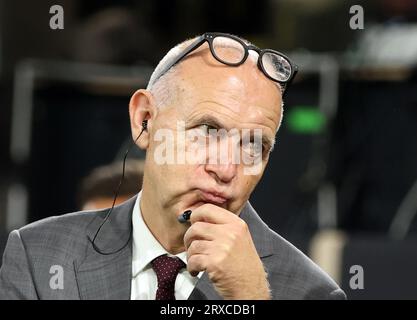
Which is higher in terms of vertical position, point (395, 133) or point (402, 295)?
point (395, 133)

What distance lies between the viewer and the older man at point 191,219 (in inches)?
58.3

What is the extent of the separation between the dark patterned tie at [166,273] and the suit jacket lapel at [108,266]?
5 centimetres

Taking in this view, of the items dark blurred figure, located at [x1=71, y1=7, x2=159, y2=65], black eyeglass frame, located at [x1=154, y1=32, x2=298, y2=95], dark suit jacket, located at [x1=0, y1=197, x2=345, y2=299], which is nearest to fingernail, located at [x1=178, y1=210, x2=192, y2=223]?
dark suit jacket, located at [x1=0, y1=197, x2=345, y2=299]

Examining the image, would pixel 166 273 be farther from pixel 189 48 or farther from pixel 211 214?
pixel 189 48

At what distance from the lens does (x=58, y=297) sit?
1.56 metres

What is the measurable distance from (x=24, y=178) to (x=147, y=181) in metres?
1.30

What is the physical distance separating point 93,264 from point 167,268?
0.13m

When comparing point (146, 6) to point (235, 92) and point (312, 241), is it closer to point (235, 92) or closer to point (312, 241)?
point (312, 241)

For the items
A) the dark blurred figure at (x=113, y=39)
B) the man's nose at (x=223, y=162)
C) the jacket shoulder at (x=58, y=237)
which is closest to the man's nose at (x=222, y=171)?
the man's nose at (x=223, y=162)

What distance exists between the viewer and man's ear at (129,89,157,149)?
1.54 meters

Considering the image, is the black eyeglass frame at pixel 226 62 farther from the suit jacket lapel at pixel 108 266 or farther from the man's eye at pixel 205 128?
the suit jacket lapel at pixel 108 266

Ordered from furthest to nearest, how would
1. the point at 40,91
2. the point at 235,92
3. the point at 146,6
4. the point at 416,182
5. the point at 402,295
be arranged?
the point at 146,6
the point at 40,91
the point at 416,182
the point at 402,295
the point at 235,92

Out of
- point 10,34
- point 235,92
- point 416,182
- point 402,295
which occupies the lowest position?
point 402,295

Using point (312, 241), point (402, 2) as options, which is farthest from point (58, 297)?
point (402, 2)
